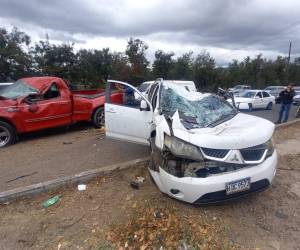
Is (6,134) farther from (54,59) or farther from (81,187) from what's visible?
(54,59)

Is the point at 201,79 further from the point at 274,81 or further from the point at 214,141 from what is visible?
the point at 214,141

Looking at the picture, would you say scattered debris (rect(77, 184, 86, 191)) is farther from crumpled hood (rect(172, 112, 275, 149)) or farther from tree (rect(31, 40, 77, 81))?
tree (rect(31, 40, 77, 81))

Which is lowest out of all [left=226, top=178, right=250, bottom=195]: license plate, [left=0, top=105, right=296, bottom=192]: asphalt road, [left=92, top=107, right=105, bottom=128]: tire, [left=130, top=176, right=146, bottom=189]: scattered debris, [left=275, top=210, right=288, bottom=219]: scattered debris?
[left=0, top=105, right=296, bottom=192]: asphalt road

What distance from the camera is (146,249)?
282 cm

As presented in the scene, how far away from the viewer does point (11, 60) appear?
2661cm

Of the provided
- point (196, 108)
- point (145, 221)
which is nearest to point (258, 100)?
point (196, 108)

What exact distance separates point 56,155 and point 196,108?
3.65 m

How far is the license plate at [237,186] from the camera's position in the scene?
3041 millimetres

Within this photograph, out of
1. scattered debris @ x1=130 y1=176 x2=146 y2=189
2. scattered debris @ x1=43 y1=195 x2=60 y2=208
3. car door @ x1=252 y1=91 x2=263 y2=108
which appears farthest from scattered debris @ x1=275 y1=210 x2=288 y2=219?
car door @ x1=252 y1=91 x2=263 y2=108

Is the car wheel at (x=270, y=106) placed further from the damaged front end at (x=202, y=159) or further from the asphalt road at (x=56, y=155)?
the damaged front end at (x=202, y=159)

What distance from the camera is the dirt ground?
116 inches

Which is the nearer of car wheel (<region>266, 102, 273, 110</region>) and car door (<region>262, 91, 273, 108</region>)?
car door (<region>262, 91, 273, 108</region>)

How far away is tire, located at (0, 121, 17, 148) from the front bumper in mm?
5298

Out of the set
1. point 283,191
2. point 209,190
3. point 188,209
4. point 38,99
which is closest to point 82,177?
point 188,209
